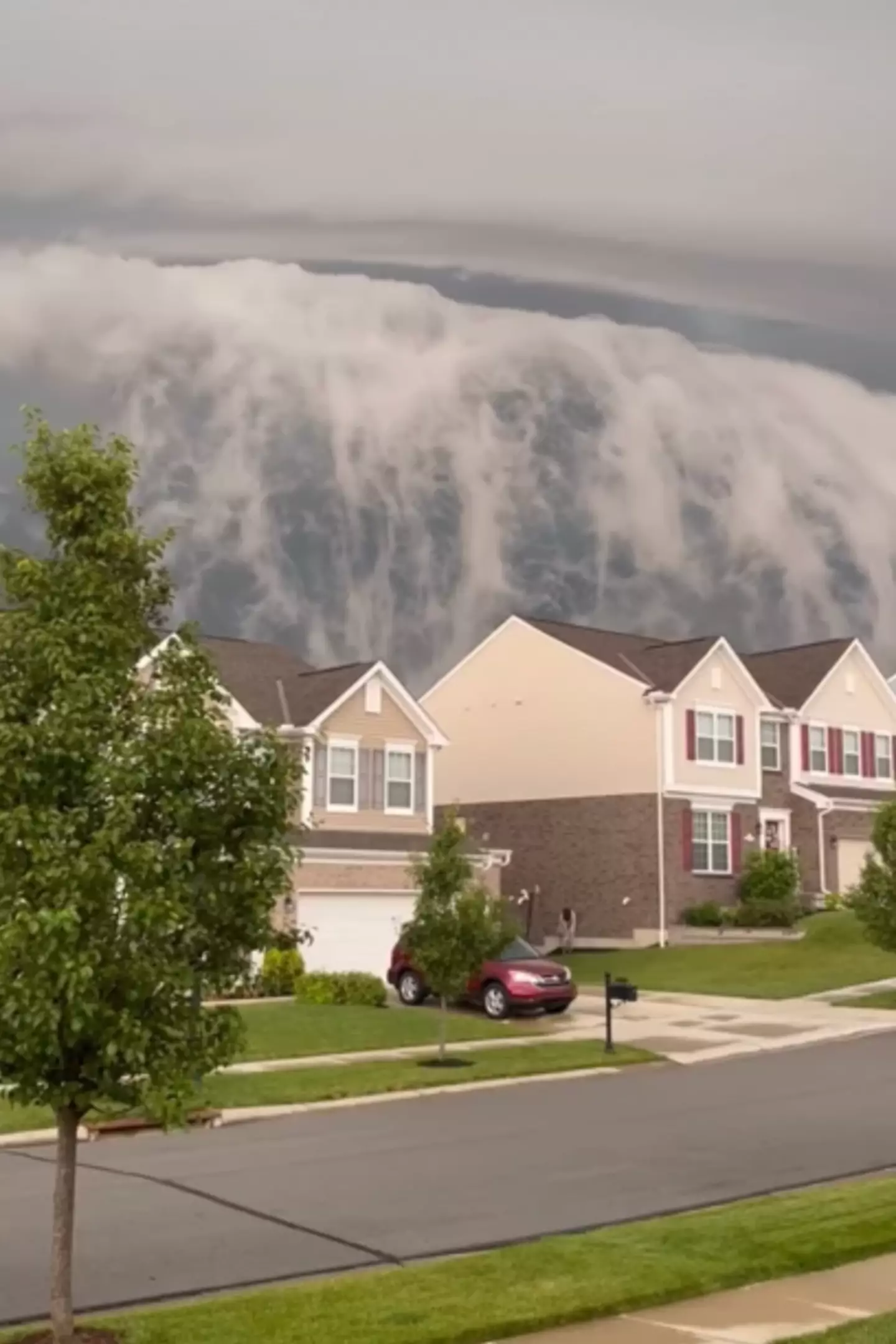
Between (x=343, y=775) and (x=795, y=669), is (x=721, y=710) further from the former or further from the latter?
→ (x=343, y=775)

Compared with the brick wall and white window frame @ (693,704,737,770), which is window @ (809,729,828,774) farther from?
the brick wall

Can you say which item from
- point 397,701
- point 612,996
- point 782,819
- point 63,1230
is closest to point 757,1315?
→ point 63,1230

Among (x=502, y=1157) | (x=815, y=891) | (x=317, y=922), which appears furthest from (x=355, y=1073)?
(x=815, y=891)

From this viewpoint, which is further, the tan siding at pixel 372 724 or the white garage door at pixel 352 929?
the tan siding at pixel 372 724

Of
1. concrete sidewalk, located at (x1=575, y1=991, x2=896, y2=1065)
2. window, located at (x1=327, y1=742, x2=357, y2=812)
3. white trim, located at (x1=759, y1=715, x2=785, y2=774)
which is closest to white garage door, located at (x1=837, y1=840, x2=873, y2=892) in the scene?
white trim, located at (x1=759, y1=715, x2=785, y2=774)

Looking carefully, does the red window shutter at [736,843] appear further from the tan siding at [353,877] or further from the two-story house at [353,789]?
the tan siding at [353,877]

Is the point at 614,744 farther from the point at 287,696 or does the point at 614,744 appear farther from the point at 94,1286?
the point at 94,1286

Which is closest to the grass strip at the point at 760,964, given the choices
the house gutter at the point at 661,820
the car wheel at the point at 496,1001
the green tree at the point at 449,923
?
the house gutter at the point at 661,820
